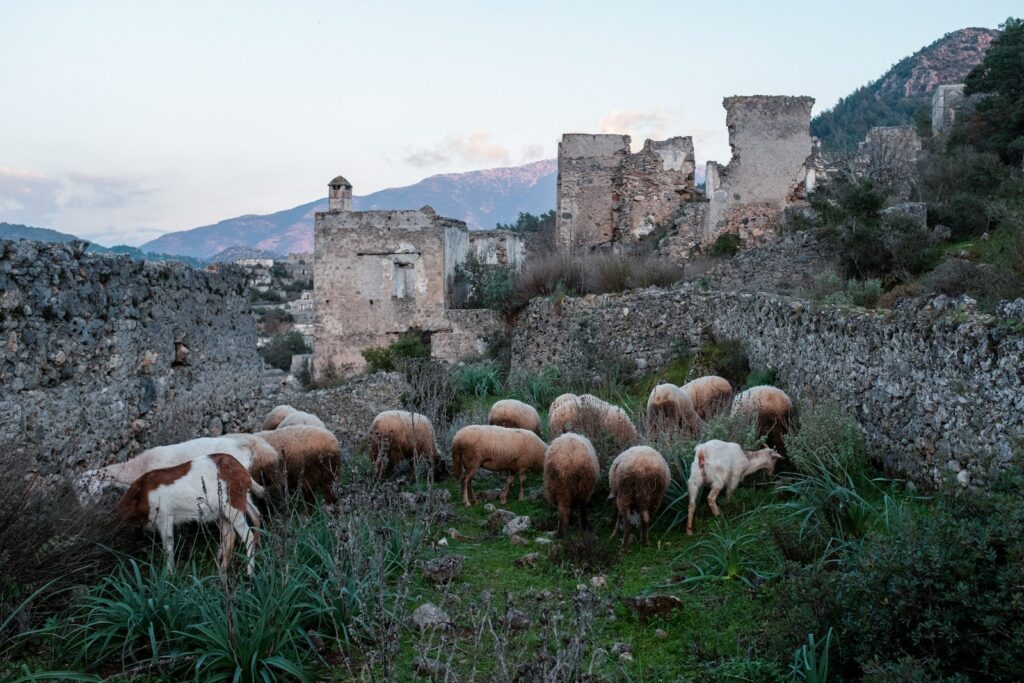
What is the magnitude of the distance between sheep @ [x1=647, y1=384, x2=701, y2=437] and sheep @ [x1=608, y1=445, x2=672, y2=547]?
187cm

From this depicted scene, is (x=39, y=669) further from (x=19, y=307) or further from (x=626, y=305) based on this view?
(x=626, y=305)

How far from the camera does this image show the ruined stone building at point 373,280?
25078 mm

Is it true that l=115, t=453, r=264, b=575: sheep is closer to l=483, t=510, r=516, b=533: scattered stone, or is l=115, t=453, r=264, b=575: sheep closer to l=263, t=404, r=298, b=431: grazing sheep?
l=483, t=510, r=516, b=533: scattered stone

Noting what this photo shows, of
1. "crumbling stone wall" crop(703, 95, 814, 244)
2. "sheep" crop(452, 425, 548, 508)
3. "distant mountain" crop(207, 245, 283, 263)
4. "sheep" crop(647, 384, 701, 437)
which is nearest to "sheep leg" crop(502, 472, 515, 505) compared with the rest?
"sheep" crop(452, 425, 548, 508)

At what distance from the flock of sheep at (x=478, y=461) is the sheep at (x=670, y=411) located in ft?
0.06

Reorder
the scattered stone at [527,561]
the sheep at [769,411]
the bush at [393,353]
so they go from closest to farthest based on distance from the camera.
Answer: the scattered stone at [527,561] → the sheep at [769,411] → the bush at [393,353]

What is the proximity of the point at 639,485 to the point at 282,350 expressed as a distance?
3370 centimetres

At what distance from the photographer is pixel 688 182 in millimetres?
27047

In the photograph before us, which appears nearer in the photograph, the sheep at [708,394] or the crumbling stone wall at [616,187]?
the sheep at [708,394]

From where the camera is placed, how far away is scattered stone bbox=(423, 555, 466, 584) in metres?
6.07

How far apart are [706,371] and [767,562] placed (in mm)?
7629

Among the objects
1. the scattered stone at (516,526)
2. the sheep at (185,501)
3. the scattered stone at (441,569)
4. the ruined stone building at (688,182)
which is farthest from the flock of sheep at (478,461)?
the ruined stone building at (688,182)

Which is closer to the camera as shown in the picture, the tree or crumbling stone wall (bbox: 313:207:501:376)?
the tree

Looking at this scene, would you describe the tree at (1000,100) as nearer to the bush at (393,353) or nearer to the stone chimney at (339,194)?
the bush at (393,353)
